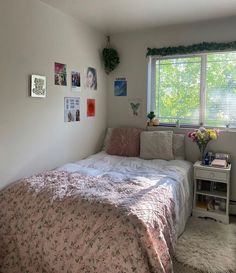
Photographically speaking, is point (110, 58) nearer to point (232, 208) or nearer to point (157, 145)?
point (157, 145)

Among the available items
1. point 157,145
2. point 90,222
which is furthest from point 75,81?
point 90,222

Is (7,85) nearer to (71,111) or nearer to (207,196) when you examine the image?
(71,111)

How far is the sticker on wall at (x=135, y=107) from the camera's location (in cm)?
366

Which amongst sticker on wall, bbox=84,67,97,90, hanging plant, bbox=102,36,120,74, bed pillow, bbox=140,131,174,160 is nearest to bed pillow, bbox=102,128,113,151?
bed pillow, bbox=140,131,174,160

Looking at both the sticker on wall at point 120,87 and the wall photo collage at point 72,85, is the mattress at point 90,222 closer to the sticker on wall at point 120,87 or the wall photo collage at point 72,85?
the wall photo collage at point 72,85

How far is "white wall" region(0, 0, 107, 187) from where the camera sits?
2.33 metres

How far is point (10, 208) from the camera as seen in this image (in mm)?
2156

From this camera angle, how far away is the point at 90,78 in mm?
3473

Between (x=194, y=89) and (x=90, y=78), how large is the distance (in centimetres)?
138

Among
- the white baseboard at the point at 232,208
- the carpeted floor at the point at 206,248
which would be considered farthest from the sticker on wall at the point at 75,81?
the white baseboard at the point at 232,208

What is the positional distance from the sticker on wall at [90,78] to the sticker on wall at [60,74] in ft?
1.40

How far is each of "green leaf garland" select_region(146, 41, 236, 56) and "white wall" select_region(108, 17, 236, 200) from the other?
79 mm

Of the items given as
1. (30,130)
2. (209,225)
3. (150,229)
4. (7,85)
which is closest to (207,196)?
(209,225)

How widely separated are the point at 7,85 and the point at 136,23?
1.83 meters
